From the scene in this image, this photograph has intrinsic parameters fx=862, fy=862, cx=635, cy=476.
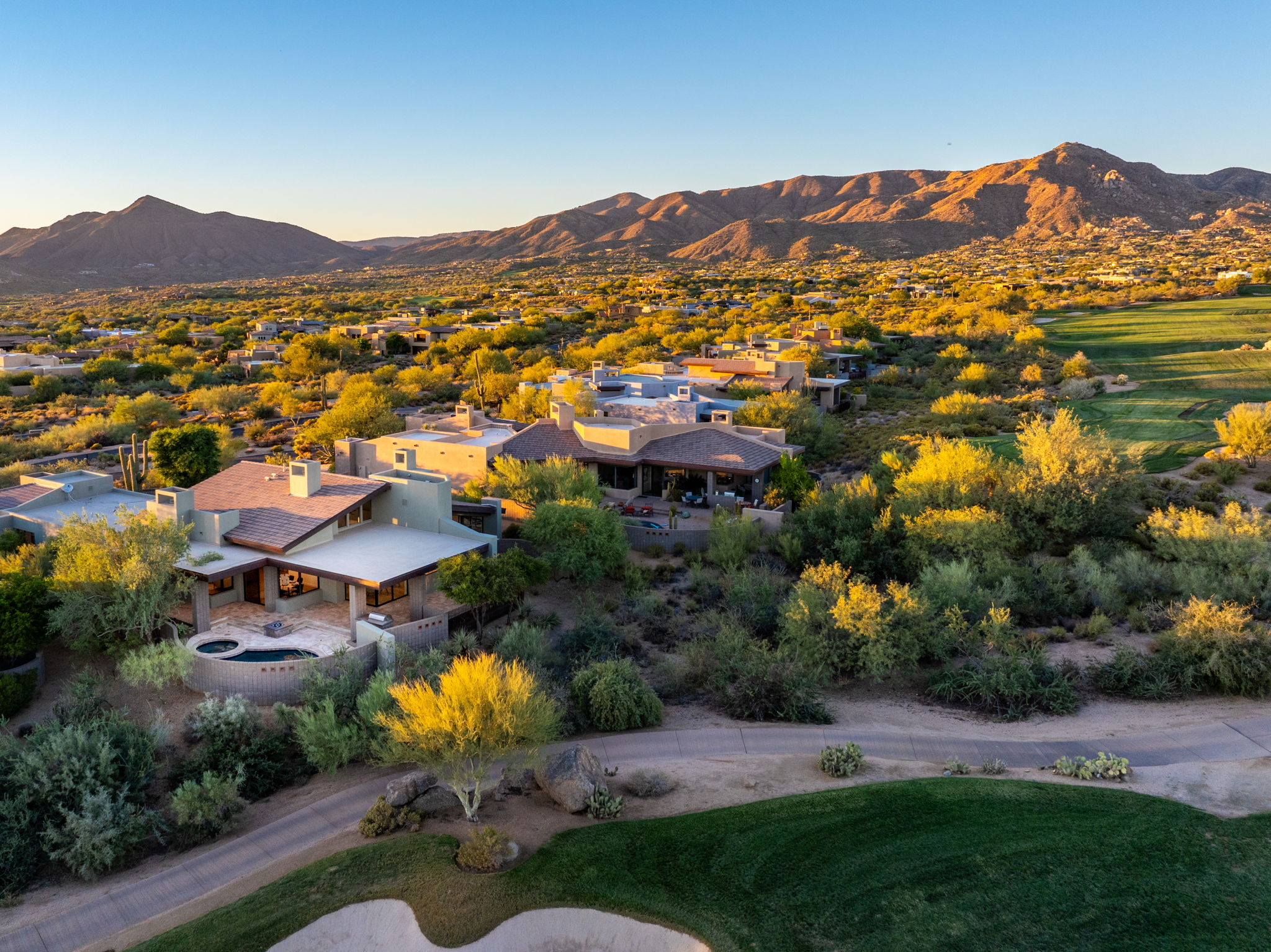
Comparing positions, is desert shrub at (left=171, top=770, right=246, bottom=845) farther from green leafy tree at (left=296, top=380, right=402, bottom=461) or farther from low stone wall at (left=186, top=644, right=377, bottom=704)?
green leafy tree at (left=296, top=380, right=402, bottom=461)

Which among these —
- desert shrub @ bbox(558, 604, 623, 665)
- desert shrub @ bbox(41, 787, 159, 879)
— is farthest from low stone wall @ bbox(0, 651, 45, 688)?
desert shrub @ bbox(558, 604, 623, 665)

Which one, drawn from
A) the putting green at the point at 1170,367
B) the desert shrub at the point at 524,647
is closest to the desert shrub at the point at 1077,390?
the putting green at the point at 1170,367

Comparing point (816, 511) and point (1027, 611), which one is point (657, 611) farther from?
point (1027, 611)

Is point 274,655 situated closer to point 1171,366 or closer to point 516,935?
point 516,935

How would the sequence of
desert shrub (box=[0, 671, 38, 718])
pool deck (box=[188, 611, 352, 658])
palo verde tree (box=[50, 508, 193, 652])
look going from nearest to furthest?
1. desert shrub (box=[0, 671, 38, 718])
2. palo verde tree (box=[50, 508, 193, 652])
3. pool deck (box=[188, 611, 352, 658])

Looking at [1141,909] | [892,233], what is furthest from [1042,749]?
[892,233]

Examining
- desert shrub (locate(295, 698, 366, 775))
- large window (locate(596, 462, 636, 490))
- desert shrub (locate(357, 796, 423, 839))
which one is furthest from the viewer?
large window (locate(596, 462, 636, 490))

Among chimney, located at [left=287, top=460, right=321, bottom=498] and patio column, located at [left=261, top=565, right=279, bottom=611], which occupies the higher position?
chimney, located at [left=287, top=460, right=321, bottom=498]
